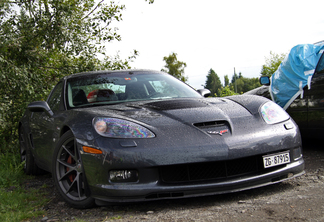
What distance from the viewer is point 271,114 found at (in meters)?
3.30

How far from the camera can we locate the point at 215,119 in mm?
3006

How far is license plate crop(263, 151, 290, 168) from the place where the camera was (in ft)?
9.55

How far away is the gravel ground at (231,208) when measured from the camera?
8.05ft

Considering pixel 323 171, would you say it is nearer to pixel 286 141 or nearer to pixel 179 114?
pixel 286 141

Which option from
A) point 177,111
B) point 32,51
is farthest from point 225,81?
point 177,111

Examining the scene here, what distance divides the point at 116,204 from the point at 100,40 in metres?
8.64

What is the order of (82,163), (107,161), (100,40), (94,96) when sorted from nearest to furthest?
(107,161), (82,163), (94,96), (100,40)

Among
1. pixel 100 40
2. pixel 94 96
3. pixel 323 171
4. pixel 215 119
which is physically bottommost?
pixel 323 171

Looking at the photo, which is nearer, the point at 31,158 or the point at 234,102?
the point at 234,102

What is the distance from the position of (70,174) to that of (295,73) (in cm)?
355

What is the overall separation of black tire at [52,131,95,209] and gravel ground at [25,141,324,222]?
0.09m

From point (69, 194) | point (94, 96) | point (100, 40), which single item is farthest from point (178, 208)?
point (100, 40)

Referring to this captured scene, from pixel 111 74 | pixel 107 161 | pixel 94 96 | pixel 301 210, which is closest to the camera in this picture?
pixel 301 210

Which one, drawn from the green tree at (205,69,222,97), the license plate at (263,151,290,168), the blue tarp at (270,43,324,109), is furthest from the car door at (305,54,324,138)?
the green tree at (205,69,222,97)
